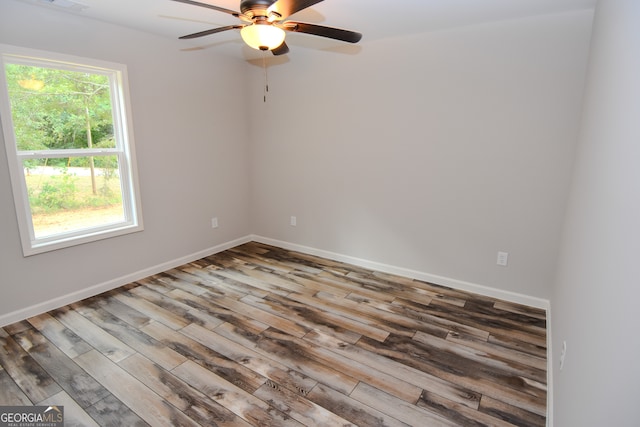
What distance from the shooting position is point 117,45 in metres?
3.00

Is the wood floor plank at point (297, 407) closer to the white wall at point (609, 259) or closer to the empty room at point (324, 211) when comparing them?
the empty room at point (324, 211)

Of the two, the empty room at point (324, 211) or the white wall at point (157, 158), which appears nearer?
the empty room at point (324, 211)

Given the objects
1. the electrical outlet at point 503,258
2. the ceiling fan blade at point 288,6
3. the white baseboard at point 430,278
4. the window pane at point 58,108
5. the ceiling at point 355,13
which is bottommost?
the white baseboard at point 430,278

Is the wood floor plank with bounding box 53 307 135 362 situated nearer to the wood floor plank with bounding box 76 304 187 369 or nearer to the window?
the wood floor plank with bounding box 76 304 187 369

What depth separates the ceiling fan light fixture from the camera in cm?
190

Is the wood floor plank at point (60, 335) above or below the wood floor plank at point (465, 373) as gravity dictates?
above

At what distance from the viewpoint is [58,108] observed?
2.77m

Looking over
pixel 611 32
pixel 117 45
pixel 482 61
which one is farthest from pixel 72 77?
pixel 611 32

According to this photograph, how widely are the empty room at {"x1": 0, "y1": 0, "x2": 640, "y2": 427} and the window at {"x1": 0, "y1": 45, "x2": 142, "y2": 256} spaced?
0.02 metres

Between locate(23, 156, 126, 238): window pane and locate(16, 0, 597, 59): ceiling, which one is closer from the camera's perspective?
locate(16, 0, 597, 59): ceiling

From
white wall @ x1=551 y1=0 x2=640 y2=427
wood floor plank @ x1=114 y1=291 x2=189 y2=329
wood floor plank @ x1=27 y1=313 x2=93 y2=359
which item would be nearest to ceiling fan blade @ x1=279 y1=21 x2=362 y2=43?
white wall @ x1=551 y1=0 x2=640 y2=427

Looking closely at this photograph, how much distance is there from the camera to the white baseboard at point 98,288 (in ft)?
8.68

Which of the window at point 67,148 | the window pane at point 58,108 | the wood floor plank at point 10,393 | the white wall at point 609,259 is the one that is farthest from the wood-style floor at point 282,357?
the window pane at point 58,108

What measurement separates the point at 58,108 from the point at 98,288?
161 cm
